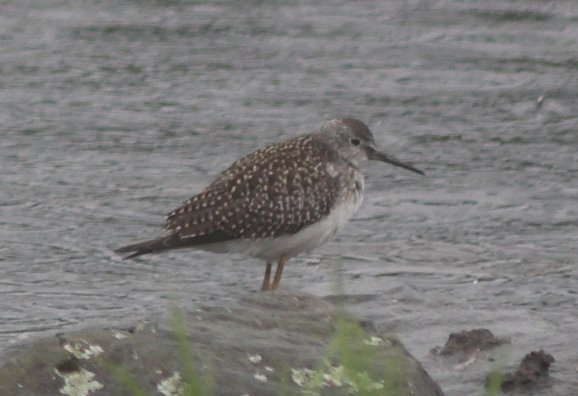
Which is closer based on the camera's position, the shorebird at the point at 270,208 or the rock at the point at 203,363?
the rock at the point at 203,363

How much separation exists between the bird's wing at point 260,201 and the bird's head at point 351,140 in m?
0.42

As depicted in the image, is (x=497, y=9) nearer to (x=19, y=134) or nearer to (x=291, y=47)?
(x=291, y=47)

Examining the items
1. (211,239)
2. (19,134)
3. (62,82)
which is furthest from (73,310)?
(62,82)

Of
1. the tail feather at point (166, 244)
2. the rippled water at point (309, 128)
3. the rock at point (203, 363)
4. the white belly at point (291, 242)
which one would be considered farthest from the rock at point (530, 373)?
the tail feather at point (166, 244)

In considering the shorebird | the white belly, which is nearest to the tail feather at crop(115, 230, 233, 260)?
the shorebird

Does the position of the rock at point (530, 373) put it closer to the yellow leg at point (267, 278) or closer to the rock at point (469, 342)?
the rock at point (469, 342)

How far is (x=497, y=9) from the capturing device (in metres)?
16.9

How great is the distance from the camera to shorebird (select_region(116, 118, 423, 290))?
861 centimetres

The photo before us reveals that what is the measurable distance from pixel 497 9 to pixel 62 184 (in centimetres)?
671

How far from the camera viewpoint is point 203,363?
584cm

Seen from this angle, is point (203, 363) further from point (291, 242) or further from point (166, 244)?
point (291, 242)

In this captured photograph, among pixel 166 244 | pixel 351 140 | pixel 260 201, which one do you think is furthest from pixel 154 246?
pixel 351 140

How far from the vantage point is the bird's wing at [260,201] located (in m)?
8.62

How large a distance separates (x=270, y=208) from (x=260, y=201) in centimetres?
7
